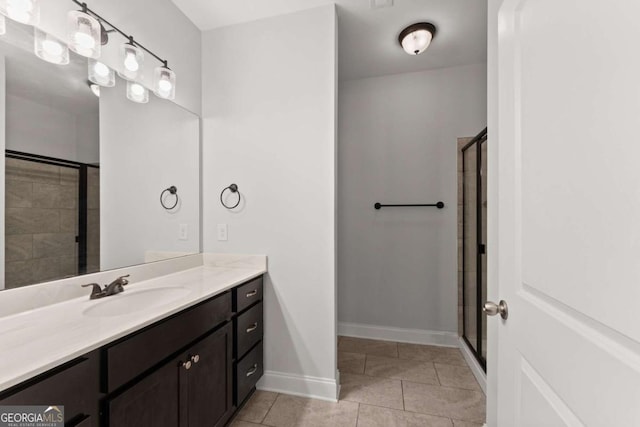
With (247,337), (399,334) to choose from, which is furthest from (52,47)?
(399,334)

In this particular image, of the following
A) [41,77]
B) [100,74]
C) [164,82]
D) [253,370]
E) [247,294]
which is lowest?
[253,370]

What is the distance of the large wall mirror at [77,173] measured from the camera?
1080 millimetres

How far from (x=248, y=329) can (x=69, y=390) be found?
0.98m

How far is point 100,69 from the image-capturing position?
136 centimetres

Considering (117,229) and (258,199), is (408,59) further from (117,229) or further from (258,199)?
(117,229)

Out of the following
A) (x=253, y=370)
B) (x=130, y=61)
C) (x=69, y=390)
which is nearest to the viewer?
(x=69, y=390)

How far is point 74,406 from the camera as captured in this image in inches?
29.2

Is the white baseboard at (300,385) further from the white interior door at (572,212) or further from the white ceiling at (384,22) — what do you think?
the white ceiling at (384,22)

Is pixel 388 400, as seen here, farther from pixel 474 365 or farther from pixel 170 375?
pixel 170 375

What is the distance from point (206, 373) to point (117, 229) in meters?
0.91

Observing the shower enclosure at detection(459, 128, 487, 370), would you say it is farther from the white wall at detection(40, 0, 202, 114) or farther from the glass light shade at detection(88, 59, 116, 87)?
the glass light shade at detection(88, 59, 116, 87)

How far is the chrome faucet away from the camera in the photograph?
1246 millimetres

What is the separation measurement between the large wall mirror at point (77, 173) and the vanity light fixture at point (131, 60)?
2.8 inches

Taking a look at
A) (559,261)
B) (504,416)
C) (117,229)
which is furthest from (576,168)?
(117,229)
